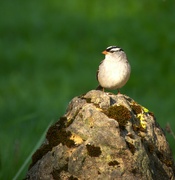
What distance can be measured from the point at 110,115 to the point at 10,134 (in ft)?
18.9

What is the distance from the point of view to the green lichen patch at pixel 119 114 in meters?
6.12

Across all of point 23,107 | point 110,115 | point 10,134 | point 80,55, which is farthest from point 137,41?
point 110,115

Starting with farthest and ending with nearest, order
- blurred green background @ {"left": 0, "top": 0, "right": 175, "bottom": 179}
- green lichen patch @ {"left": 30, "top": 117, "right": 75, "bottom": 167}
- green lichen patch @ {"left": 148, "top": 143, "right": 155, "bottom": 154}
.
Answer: blurred green background @ {"left": 0, "top": 0, "right": 175, "bottom": 179} → green lichen patch @ {"left": 148, "top": 143, "right": 155, "bottom": 154} → green lichen patch @ {"left": 30, "top": 117, "right": 75, "bottom": 167}

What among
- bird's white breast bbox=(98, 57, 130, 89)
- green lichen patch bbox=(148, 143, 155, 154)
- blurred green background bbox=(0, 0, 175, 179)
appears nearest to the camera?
green lichen patch bbox=(148, 143, 155, 154)

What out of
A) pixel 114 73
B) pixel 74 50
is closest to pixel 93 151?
pixel 114 73

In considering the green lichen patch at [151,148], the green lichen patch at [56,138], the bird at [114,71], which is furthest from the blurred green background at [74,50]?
→ the green lichen patch at [151,148]

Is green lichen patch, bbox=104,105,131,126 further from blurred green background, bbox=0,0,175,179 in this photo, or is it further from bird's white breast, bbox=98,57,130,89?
blurred green background, bbox=0,0,175,179

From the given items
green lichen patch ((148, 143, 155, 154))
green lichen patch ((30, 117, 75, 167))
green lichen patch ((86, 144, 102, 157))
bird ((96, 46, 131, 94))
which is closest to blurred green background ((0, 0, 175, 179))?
bird ((96, 46, 131, 94))

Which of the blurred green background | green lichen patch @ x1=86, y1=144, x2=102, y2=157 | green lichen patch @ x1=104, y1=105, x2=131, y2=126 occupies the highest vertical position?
the blurred green background

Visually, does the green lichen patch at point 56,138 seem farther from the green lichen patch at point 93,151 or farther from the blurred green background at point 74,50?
the blurred green background at point 74,50

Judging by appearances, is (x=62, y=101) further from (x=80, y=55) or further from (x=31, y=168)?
(x=31, y=168)

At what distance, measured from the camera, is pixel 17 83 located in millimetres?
16844

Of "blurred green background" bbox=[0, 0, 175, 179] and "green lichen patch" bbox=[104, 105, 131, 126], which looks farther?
"blurred green background" bbox=[0, 0, 175, 179]

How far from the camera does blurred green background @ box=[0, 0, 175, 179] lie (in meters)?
15.3
